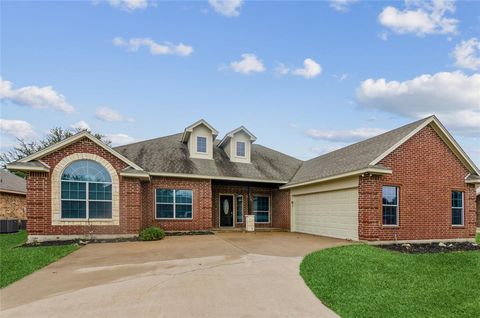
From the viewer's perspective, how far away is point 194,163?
738 inches

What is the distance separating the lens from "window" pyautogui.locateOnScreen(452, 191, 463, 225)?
15.0 meters

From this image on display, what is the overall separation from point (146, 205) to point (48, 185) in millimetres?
4648

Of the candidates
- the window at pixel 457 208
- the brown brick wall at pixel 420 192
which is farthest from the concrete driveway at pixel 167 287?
the window at pixel 457 208

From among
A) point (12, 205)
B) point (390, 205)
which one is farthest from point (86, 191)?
point (12, 205)

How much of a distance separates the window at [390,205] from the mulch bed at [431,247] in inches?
43.4

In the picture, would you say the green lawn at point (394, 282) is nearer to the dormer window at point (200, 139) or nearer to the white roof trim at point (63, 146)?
the white roof trim at point (63, 146)

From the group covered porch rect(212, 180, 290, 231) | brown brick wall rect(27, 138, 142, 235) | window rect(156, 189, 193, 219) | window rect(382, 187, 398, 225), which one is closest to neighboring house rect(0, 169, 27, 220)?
brown brick wall rect(27, 138, 142, 235)

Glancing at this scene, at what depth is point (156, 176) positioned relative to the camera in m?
17.1

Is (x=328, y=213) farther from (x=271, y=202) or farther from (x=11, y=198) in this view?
(x=11, y=198)

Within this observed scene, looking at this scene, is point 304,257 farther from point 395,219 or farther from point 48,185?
point 48,185

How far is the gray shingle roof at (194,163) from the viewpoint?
58.2ft

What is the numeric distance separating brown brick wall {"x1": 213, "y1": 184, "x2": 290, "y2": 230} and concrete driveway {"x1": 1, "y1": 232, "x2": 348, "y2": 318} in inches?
366

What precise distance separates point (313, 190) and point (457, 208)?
6573mm

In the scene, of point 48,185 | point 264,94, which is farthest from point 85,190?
point 264,94
